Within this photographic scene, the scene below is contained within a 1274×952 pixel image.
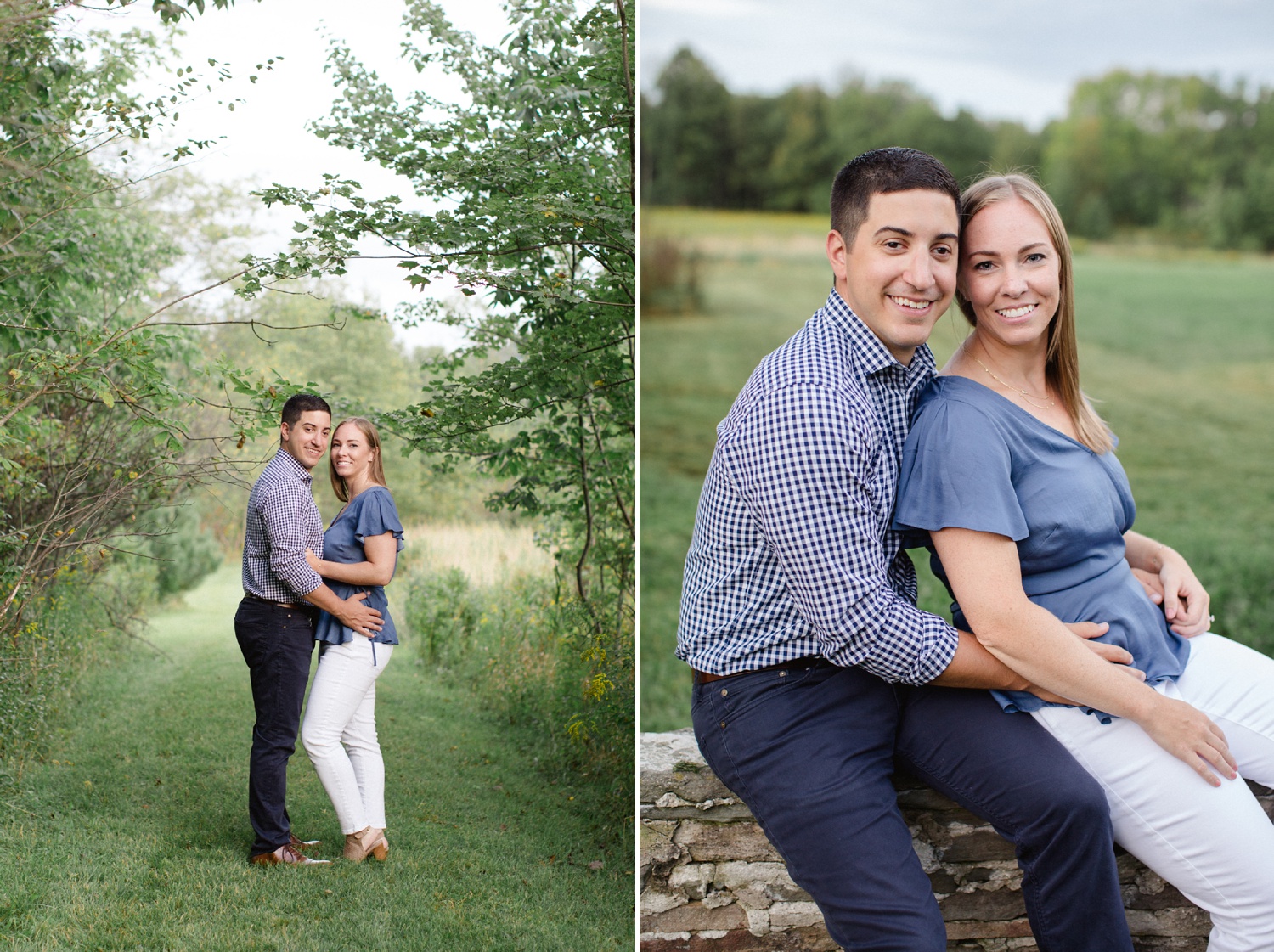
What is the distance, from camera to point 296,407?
2.97 m

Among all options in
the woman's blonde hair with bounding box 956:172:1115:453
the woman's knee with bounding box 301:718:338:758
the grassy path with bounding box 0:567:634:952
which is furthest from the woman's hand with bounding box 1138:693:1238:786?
the woman's knee with bounding box 301:718:338:758

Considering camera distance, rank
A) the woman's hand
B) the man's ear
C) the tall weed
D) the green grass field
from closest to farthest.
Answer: the woman's hand < the man's ear < the tall weed < the green grass field

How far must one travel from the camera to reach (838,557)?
1744mm

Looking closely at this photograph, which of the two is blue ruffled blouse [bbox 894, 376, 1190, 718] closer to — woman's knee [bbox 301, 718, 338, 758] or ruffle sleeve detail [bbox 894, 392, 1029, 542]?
ruffle sleeve detail [bbox 894, 392, 1029, 542]

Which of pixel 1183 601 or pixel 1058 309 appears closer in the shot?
pixel 1058 309

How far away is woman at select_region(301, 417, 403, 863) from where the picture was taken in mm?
3000

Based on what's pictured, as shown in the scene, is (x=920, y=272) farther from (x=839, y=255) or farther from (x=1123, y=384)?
(x=1123, y=384)

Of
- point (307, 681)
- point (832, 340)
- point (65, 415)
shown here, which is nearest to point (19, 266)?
point (65, 415)

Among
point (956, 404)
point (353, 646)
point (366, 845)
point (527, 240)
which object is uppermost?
point (527, 240)

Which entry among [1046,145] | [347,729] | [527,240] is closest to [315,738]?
[347,729]

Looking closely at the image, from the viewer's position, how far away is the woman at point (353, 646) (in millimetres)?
3000

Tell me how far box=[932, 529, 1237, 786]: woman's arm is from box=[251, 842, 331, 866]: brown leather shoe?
2.03m

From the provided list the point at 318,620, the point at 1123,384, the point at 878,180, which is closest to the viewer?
the point at 878,180

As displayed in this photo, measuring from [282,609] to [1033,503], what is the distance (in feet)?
6.54
